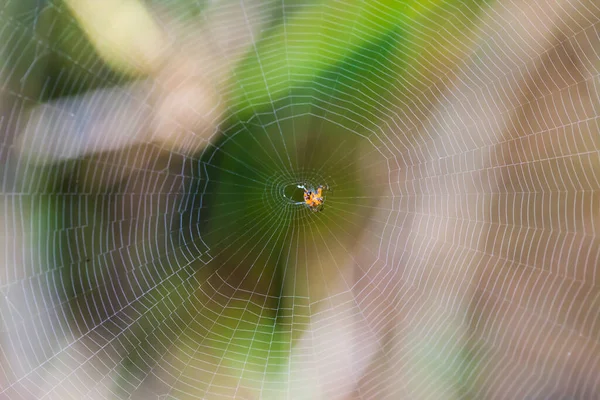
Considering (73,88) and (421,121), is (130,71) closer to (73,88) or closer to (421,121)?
(73,88)

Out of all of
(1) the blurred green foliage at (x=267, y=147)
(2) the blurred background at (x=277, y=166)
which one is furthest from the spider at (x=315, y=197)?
(2) the blurred background at (x=277, y=166)

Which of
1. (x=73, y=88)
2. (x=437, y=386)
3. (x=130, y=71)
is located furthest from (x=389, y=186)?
(x=73, y=88)

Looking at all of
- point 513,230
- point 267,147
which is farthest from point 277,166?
point 513,230

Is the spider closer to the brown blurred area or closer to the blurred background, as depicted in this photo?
the blurred background

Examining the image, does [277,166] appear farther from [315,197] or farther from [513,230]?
[513,230]

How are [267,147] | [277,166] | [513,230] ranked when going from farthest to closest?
[277,166] < [267,147] < [513,230]

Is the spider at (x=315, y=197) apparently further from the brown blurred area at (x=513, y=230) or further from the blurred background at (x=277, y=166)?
the brown blurred area at (x=513, y=230)

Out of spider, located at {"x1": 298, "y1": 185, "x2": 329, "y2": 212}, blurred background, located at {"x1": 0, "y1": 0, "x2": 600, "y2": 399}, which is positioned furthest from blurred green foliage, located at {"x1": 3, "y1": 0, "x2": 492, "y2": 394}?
spider, located at {"x1": 298, "y1": 185, "x2": 329, "y2": 212}
